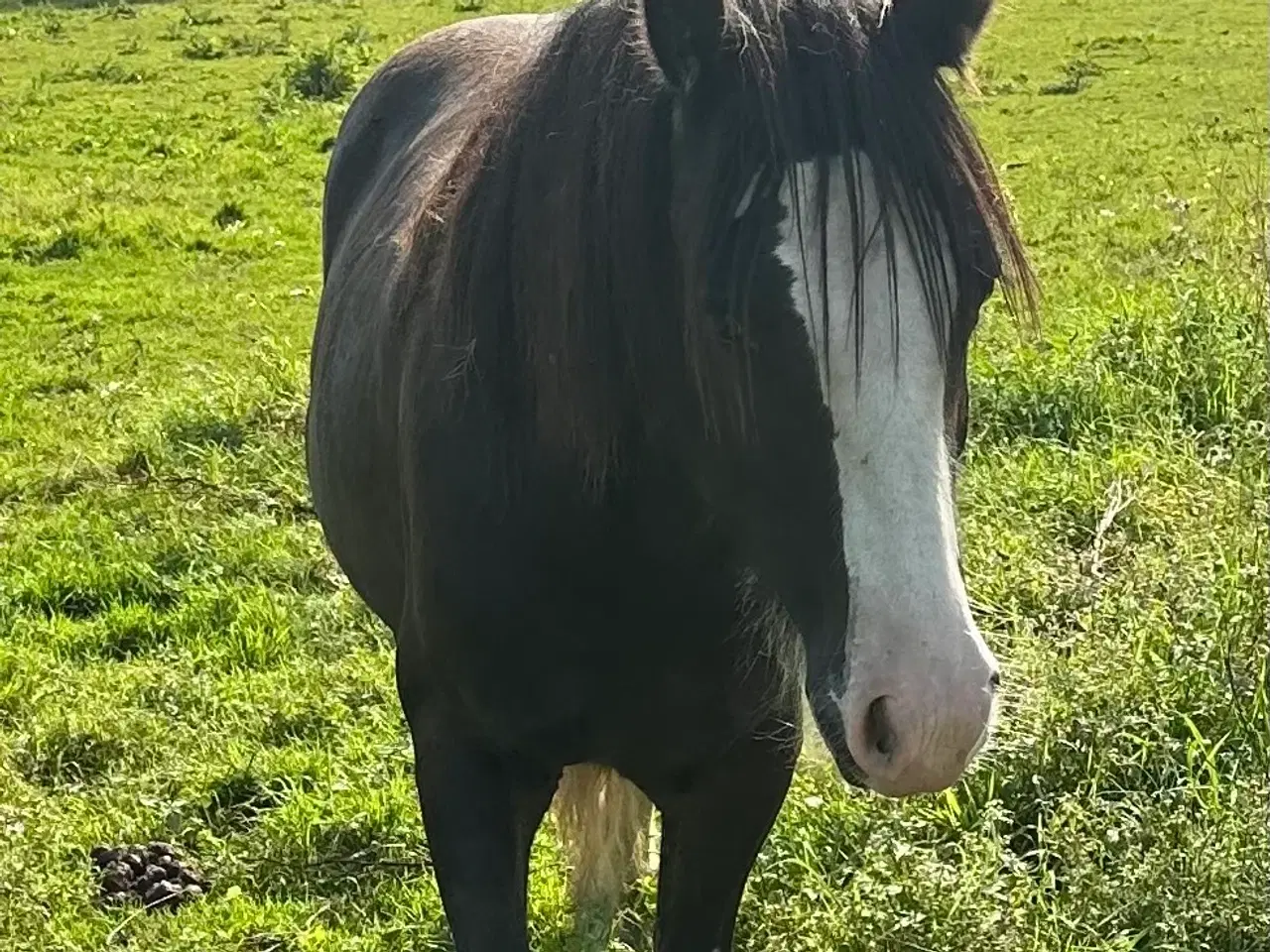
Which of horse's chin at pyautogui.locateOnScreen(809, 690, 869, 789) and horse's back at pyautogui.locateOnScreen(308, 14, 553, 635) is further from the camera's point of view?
horse's back at pyautogui.locateOnScreen(308, 14, 553, 635)

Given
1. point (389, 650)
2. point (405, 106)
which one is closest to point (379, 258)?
point (405, 106)

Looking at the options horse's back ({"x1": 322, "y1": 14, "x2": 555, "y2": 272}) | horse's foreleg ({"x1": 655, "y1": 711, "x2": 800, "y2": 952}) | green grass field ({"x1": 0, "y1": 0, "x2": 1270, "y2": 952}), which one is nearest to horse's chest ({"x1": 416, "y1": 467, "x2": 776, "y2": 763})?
horse's foreleg ({"x1": 655, "y1": 711, "x2": 800, "y2": 952})

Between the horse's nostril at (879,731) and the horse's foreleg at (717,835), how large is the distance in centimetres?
66

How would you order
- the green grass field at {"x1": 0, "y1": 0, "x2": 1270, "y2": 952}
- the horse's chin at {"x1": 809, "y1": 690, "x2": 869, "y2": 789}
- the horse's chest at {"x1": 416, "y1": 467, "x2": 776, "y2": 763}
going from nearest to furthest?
the horse's chin at {"x1": 809, "y1": 690, "x2": 869, "y2": 789} → the horse's chest at {"x1": 416, "y1": 467, "x2": 776, "y2": 763} → the green grass field at {"x1": 0, "y1": 0, "x2": 1270, "y2": 952}

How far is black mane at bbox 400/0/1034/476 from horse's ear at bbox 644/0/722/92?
24 mm

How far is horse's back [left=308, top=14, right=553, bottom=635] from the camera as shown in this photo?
9.55 ft

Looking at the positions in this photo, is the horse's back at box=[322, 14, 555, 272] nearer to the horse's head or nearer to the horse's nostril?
→ the horse's head

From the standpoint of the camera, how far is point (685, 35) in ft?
6.28

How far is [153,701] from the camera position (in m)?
4.44

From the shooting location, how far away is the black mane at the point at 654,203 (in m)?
1.86

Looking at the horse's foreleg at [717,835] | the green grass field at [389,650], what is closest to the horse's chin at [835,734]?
the horse's foreleg at [717,835]

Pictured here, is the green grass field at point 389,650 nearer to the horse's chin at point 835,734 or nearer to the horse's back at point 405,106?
the horse's chin at point 835,734

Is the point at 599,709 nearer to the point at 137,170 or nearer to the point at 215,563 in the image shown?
the point at 215,563

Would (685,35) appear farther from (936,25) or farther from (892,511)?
(892,511)
